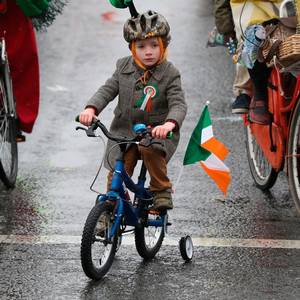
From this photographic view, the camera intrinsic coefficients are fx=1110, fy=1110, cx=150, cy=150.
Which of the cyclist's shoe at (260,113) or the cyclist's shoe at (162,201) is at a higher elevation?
the cyclist's shoe at (260,113)

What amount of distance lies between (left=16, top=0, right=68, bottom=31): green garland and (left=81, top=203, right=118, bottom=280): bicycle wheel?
255cm

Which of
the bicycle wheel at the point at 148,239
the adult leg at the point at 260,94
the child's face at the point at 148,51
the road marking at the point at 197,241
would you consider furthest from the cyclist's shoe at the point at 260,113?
the child's face at the point at 148,51

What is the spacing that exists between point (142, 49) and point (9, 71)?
7.52 feet

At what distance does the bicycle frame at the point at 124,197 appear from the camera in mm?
6316

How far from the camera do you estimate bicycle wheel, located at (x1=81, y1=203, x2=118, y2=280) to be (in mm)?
6047

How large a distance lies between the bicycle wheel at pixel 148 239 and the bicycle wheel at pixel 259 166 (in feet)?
5.17

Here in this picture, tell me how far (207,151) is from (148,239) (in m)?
0.65

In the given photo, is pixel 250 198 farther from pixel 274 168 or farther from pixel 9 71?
pixel 9 71

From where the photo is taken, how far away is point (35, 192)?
8469 mm

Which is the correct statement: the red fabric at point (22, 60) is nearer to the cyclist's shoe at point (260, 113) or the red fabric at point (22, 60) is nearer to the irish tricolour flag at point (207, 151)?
the cyclist's shoe at point (260, 113)

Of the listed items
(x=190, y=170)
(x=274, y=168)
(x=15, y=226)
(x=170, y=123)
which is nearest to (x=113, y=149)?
(x=170, y=123)

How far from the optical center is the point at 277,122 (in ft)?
25.7

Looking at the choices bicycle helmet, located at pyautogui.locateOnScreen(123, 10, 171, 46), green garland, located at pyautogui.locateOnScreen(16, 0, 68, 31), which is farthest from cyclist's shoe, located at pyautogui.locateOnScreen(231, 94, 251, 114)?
bicycle helmet, located at pyautogui.locateOnScreen(123, 10, 171, 46)

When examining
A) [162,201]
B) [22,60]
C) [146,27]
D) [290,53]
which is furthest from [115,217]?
[22,60]
